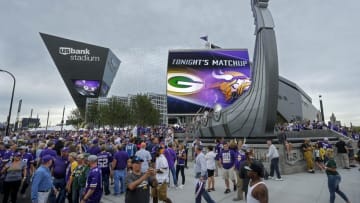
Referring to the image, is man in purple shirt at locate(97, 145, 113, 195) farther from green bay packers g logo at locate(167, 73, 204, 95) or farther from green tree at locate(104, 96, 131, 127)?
green bay packers g logo at locate(167, 73, 204, 95)

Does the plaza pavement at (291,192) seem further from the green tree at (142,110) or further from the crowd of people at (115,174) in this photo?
the green tree at (142,110)

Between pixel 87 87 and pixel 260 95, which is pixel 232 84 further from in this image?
pixel 87 87

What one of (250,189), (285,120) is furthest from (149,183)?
(285,120)

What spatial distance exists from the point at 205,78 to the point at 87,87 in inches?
1683

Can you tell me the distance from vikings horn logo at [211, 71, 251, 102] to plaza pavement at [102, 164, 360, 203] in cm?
4684

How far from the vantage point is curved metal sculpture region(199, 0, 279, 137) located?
15.2 metres

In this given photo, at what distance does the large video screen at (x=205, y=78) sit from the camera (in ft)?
187

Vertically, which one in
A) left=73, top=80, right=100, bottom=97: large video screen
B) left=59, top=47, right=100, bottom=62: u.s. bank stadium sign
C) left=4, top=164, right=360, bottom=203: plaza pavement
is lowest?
left=4, top=164, right=360, bottom=203: plaza pavement

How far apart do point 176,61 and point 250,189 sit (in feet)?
188

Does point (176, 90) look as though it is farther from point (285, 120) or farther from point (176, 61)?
point (285, 120)

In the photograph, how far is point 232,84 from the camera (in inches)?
2298

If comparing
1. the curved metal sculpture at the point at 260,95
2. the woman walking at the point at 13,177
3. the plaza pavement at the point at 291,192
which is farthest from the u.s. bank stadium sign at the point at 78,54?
the woman walking at the point at 13,177

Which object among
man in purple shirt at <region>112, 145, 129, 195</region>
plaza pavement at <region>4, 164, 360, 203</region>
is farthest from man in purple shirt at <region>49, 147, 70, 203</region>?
man in purple shirt at <region>112, 145, 129, 195</region>

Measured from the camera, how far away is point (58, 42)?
72.4 meters
